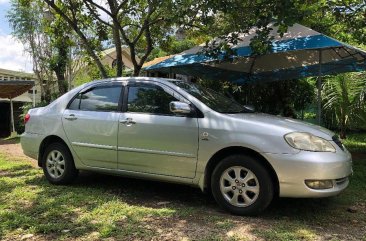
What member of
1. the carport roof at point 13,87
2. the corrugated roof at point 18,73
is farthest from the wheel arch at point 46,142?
the corrugated roof at point 18,73

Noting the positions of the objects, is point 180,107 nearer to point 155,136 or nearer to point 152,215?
point 155,136

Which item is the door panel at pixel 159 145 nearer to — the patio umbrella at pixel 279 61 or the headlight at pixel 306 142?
the headlight at pixel 306 142

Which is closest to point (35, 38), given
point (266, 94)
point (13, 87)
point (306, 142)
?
point (13, 87)

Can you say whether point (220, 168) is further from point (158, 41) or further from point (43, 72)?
point (43, 72)

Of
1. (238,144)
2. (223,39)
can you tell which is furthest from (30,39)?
(238,144)

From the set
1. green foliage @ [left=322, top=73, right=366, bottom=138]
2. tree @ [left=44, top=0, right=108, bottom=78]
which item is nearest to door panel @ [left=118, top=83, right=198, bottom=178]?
tree @ [left=44, top=0, right=108, bottom=78]

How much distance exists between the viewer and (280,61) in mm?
10414

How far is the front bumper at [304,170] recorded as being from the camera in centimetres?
466

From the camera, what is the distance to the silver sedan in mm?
4793

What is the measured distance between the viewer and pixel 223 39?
8.36m

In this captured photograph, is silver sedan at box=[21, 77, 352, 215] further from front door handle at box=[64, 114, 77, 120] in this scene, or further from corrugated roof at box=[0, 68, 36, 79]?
corrugated roof at box=[0, 68, 36, 79]

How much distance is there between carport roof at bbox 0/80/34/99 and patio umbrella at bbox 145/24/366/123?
7606mm

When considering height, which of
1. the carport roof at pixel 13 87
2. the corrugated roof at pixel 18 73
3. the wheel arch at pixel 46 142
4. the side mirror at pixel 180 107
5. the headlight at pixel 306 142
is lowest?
the wheel arch at pixel 46 142

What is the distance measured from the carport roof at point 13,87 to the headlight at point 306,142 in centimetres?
1291
